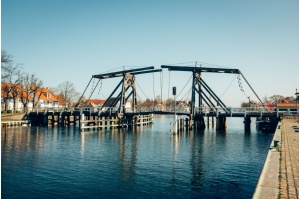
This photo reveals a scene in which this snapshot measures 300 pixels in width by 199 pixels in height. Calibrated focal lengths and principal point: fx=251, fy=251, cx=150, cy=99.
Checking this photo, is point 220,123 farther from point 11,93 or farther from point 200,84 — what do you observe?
point 11,93

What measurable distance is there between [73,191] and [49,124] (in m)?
42.6

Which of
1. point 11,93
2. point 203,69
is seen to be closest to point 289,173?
point 203,69

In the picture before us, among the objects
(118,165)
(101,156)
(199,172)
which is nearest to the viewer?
(199,172)

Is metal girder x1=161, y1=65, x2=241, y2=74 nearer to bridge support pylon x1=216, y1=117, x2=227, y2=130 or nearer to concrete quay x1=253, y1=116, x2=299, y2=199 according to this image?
bridge support pylon x1=216, y1=117, x2=227, y2=130

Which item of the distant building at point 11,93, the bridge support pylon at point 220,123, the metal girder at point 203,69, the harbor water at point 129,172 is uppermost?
the metal girder at point 203,69

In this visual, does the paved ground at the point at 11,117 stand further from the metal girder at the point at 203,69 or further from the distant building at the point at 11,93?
the metal girder at the point at 203,69

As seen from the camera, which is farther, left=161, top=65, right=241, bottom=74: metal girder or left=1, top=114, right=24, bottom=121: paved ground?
left=1, top=114, right=24, bottom=121: paved ground

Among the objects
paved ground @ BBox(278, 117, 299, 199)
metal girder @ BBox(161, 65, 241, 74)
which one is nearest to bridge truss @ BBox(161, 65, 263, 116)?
metal girder @ BBox(161, 65, 241, 74)

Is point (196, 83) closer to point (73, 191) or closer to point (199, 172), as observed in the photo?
point (199, 172)

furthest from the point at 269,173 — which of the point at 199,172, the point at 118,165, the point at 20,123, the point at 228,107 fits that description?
the point at 20,123

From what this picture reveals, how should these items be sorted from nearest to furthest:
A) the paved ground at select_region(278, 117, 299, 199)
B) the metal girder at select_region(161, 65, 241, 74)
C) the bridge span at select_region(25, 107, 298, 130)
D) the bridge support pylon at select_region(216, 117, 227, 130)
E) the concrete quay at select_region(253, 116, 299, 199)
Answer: the concrete quay at select_region(253, 116, 299, 199)
the paved ground at select_region(278, 117, 299, 199)
the bridge span at select_region(25, 107, 298, 130)
the metal girder at select_region(161, 65, 241, 74)
the bridge support pylon at select_region(216, 117, 227, 130)

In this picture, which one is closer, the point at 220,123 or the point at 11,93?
the point at 220,123

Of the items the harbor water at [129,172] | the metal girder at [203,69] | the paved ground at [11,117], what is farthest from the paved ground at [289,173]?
the paved ground at [11,117]

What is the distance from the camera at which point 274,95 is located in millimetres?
104000
